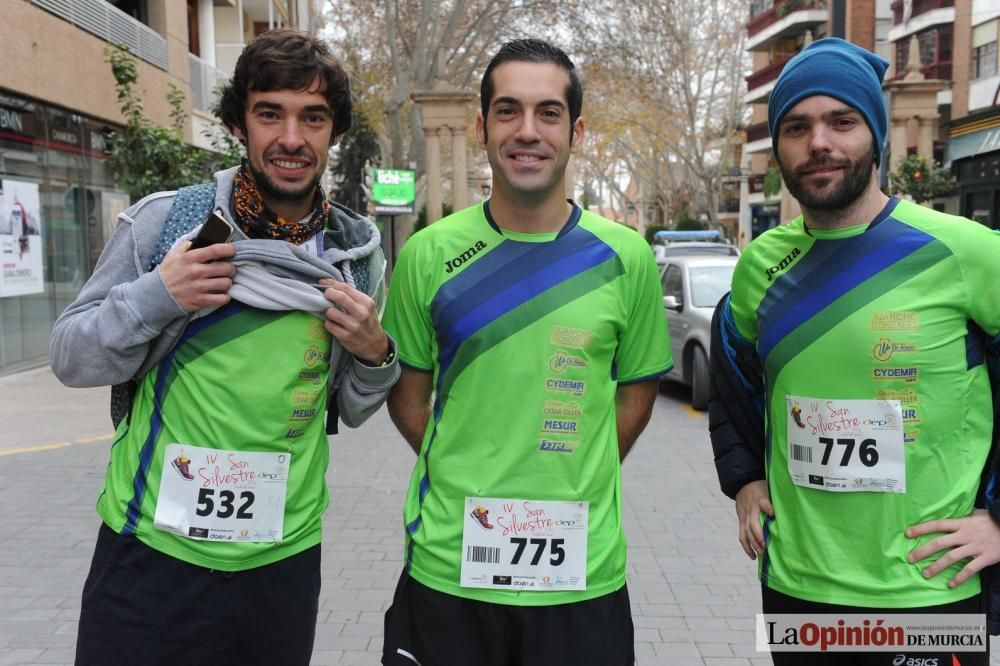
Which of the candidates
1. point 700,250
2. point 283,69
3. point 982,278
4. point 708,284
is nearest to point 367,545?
point 283,69

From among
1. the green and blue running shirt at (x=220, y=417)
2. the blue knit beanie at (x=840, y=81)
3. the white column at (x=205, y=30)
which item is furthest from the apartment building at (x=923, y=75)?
the white column at (x=205, y=30)

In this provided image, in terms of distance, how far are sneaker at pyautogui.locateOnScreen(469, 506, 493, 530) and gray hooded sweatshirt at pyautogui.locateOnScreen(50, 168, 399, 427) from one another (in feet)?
1.51

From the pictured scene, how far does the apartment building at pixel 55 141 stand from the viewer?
12.2 meters

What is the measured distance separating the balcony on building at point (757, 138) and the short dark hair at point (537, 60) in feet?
168

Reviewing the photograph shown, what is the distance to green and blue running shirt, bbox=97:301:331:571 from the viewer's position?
92.6 inches

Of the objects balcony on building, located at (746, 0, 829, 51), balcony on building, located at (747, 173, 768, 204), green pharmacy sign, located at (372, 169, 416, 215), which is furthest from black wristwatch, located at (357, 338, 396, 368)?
balcony on building, located at (747, 173, 768, 204)

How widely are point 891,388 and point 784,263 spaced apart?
47cm

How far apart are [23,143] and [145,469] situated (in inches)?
474

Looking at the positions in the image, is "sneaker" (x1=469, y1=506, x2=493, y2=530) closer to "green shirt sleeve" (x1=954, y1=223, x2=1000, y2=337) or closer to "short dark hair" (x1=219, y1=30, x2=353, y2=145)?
"short dark hair" (x1=219, y1=30, x2=353, y2=145)

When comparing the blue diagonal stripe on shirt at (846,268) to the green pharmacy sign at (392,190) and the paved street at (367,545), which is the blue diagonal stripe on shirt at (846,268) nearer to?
the paved street at (367,545)

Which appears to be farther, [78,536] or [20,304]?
[20,304]

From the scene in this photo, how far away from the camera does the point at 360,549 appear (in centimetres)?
553

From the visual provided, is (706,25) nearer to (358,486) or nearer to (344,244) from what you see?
(358,486)

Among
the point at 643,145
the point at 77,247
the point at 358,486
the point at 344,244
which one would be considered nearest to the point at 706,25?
the point at 643,145
